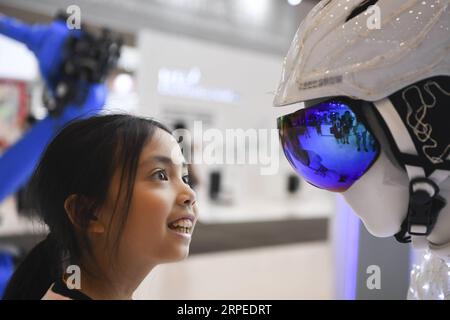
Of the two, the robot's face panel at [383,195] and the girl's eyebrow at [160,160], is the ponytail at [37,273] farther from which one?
the robot's face panel at [383,195]

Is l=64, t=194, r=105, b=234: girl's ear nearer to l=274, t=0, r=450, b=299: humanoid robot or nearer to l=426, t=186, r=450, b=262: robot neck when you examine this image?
l=274, t=0, r=450, b=299: humanoid robot

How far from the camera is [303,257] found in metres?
4.03

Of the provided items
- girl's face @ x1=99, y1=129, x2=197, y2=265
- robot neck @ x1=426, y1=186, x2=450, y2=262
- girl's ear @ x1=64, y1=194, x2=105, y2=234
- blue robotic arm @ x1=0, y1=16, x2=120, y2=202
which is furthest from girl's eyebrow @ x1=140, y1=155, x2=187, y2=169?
blue robotic arm @ x1=0, y1=16, x2=120, y2=202

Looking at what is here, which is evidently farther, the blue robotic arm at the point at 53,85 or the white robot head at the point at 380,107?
the blue robotic arm at the point at 53,85

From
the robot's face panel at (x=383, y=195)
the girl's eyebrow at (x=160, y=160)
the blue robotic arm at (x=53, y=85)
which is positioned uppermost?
the blue robotic arm at (x=53, y=85)

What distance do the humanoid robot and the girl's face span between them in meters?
0.20

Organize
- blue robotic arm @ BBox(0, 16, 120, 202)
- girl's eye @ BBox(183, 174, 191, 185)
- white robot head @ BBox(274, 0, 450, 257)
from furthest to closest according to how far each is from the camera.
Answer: blue robotic arm @ BBox(0, 16, 120, 202)
girl's eye @ BBox(183, 174, 191, 185)
white robot head @ BBox(274, 0, 450, 257)

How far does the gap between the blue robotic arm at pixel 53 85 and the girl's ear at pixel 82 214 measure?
745 mm

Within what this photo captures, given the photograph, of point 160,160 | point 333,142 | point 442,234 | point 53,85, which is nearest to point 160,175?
point 160,160

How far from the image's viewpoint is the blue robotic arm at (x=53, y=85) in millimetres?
1549

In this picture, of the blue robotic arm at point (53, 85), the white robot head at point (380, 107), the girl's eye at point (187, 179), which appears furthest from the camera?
the blue robotic arm at point (53, 85)

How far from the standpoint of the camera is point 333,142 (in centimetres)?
72

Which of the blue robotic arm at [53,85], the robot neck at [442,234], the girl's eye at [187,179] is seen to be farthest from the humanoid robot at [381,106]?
the blue robotic arm at [53,85]

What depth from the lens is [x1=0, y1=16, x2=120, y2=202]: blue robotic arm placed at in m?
1.55
